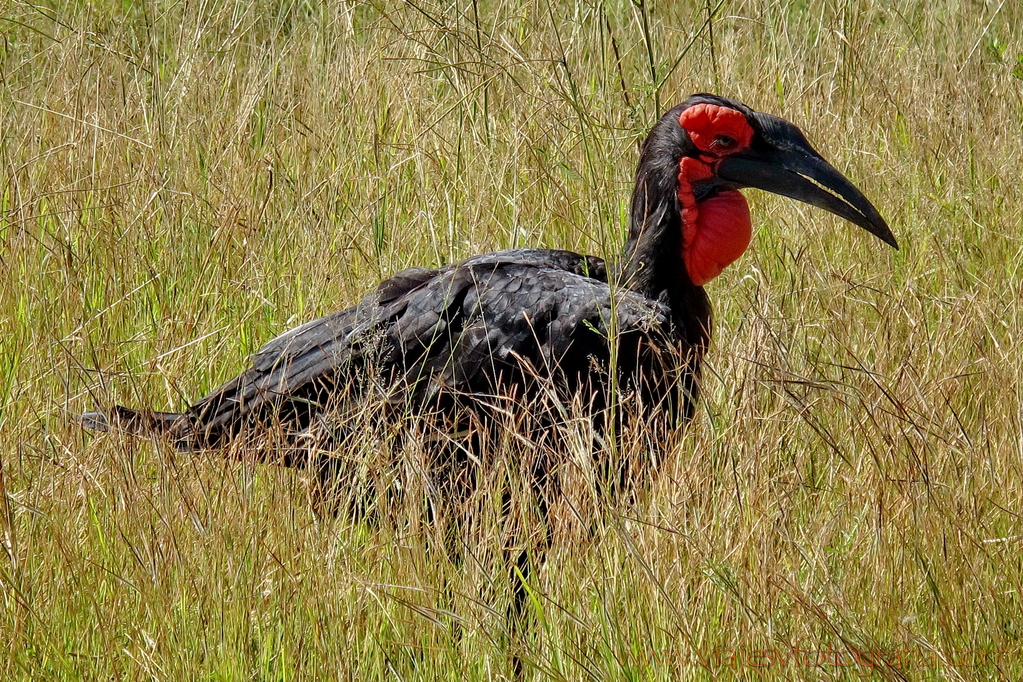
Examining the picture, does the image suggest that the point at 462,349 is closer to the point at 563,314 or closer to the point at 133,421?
the point at 563,314

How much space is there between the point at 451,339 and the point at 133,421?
2.55 feet

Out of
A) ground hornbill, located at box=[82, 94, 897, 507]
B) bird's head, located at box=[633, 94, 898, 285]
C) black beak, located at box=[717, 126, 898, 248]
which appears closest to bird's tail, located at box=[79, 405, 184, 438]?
ground hornbill, located at box=[82, 94, 897, 507]

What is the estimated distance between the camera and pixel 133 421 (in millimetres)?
2699

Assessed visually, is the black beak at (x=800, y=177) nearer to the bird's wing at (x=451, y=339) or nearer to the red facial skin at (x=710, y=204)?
the red facial skin at (x=710, y=204)

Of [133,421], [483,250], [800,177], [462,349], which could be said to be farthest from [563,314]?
[133,421]

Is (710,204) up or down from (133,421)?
up

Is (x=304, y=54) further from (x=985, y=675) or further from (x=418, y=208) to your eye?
(x=985, y=675)

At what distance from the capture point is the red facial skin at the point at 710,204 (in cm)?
311

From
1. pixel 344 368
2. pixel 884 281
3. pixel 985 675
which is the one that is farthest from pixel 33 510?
pixel 884 281

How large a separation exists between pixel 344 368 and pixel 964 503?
1.43 metres

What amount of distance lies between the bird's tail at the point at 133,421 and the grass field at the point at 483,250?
0.05m

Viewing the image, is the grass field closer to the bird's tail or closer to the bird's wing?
the bird's tail

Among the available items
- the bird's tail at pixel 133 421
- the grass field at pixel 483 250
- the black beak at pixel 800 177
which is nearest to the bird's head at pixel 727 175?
the black beak at pixel 800 177

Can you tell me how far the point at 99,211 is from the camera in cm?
388
